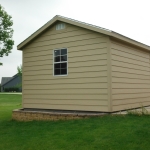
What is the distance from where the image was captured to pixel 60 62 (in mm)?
10398

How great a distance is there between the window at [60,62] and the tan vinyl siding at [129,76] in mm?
2133

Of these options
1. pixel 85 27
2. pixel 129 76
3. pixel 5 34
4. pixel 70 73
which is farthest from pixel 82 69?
pixel 5 34

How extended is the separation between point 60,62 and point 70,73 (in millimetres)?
773

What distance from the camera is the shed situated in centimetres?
910

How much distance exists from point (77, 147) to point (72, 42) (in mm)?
5404

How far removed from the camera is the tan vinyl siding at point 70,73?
9164mm

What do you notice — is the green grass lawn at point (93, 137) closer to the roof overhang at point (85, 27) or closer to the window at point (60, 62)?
the window at point (60, 62)

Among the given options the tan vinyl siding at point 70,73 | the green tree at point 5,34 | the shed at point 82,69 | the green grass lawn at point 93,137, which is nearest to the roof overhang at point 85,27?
the shed at point 82,69

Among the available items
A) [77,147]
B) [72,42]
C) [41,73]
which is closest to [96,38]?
[72,42]

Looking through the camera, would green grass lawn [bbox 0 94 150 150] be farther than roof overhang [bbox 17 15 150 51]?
No

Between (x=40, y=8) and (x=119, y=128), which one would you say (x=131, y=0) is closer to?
(x=40, y=8)

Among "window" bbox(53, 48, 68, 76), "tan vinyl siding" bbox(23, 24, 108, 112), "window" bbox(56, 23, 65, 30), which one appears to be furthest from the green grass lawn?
"window" bbox(56, 23, 65, 30)

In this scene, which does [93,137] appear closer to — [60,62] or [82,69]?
[82,69]

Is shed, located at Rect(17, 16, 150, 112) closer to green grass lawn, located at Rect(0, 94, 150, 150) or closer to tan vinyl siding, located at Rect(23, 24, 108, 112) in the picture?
tan vinyl siding, located at Rect(23, 24, 108, 112)
